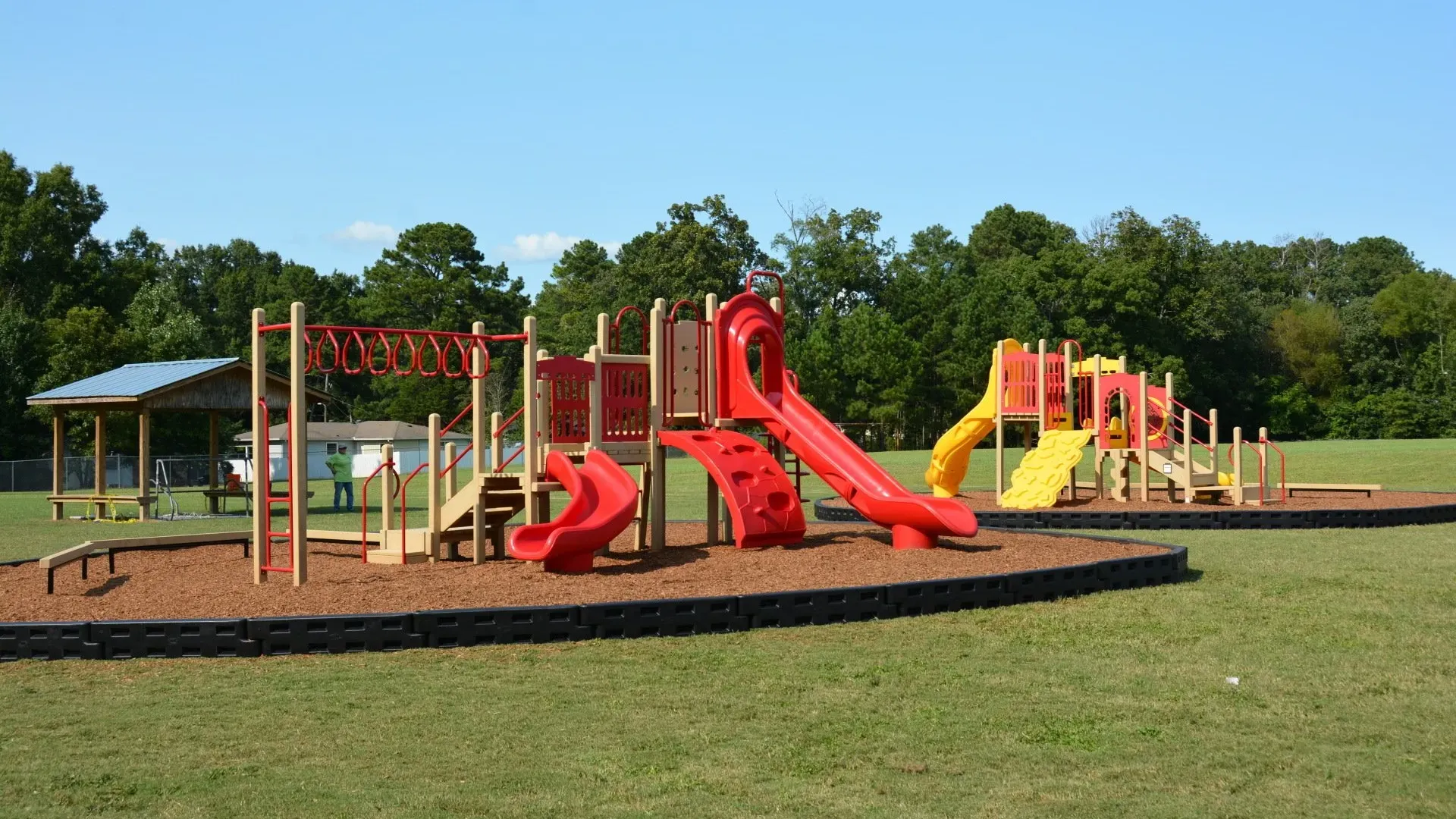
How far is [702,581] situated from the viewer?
528 inches

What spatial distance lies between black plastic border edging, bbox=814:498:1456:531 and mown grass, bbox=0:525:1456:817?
33.2ft

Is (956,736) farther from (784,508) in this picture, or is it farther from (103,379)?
(103,379)

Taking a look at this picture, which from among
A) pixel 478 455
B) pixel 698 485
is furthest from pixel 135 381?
pixel 478 455

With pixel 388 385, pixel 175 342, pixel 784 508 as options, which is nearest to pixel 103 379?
pixel 784 508

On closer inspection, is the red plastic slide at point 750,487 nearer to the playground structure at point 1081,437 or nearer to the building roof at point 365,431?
the playground structure at point 1081,437

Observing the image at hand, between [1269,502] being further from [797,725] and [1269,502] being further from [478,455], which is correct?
[797,725]

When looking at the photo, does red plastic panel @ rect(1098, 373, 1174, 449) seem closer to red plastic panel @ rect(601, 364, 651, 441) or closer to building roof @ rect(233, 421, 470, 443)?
red plastic panel @ rect(601, 364, 651, 441)

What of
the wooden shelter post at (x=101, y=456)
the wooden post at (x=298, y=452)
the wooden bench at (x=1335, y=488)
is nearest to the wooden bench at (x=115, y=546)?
the wooden post at (x=298, y=452)

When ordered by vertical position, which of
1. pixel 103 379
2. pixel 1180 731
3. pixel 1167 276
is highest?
pixel 1167 276

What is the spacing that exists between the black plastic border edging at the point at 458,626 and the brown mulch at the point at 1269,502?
12094mm

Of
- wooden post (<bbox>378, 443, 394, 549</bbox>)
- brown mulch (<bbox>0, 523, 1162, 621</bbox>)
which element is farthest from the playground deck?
wooden post (<bbox>378, 443, 394, 549</bbox>)

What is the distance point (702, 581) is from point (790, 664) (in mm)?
3519

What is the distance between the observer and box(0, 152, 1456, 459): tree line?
70625 millimetres

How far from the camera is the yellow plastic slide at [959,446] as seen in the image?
91.9 ft
